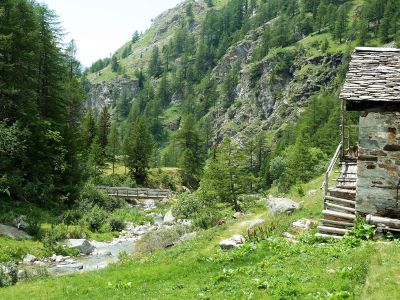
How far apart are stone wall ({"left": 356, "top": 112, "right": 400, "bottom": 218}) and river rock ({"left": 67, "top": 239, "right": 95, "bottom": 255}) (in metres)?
18.6

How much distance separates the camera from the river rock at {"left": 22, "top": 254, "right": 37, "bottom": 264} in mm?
23652

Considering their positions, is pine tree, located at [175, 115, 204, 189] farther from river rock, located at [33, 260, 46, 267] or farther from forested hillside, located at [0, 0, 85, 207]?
river rock, located at [33, 260, 46, 267]

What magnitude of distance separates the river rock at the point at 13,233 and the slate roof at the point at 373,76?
21276 millimetres

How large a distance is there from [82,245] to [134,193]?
103 feet

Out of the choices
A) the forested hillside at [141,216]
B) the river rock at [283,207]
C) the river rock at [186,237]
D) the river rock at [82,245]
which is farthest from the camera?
the river rock at [82,245]

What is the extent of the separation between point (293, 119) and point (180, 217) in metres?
121

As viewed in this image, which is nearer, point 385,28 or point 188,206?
point 188,206

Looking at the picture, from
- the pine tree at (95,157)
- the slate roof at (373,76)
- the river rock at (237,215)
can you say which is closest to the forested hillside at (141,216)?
the river rock at (237,215)

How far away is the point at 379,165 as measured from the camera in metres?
15.8

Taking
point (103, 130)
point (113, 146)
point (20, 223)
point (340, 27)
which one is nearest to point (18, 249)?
point (20, 223)

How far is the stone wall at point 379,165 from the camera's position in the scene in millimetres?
15578

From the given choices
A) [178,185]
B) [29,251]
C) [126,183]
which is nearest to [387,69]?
[29,251]

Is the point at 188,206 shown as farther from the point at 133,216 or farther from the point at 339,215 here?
the point at 339,215

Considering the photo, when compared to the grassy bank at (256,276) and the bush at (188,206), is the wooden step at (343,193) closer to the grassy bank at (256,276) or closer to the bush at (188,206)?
the grassy bank at (256,276)
